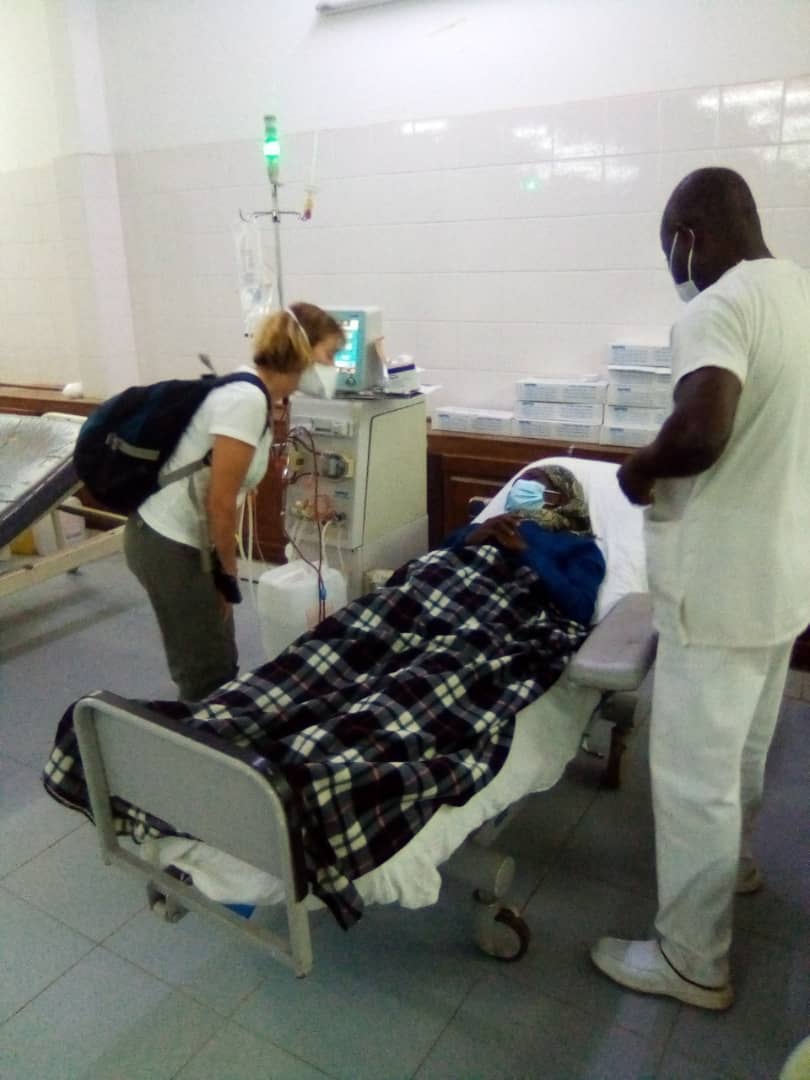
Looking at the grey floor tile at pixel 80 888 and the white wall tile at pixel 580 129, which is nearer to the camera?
the grey floor tile at pixel 80 888

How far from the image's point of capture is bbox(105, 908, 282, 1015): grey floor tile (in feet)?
5.40

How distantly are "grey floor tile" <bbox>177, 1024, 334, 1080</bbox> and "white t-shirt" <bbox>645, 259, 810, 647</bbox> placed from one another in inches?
41.9

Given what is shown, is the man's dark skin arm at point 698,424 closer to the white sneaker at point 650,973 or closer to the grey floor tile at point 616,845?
the white sneaker at point 650,973

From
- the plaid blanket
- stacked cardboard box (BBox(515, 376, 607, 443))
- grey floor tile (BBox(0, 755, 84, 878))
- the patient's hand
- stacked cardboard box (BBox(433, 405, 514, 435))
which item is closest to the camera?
the plaid blanket

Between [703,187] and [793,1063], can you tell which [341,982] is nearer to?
[793,1063]

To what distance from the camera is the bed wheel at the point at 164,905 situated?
1.48m

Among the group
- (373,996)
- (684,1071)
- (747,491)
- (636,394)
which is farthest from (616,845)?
(636,394)

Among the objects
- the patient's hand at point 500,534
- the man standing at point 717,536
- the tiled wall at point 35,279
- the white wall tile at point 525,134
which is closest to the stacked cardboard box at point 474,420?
the patient's hand at point 500,534

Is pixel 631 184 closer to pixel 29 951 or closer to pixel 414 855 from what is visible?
pixel 414 855

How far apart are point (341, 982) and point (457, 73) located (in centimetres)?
320

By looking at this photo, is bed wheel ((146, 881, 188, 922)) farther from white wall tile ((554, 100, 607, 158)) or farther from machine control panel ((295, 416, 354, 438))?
white wall tile ((554, 100, 607, 158))

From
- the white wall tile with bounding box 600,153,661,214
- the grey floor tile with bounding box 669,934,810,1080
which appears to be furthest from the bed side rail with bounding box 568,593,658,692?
the white wall tile with bounding box 600,153,661,214

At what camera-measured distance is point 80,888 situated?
1.93 meters

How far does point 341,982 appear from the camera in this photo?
5.44 ft
